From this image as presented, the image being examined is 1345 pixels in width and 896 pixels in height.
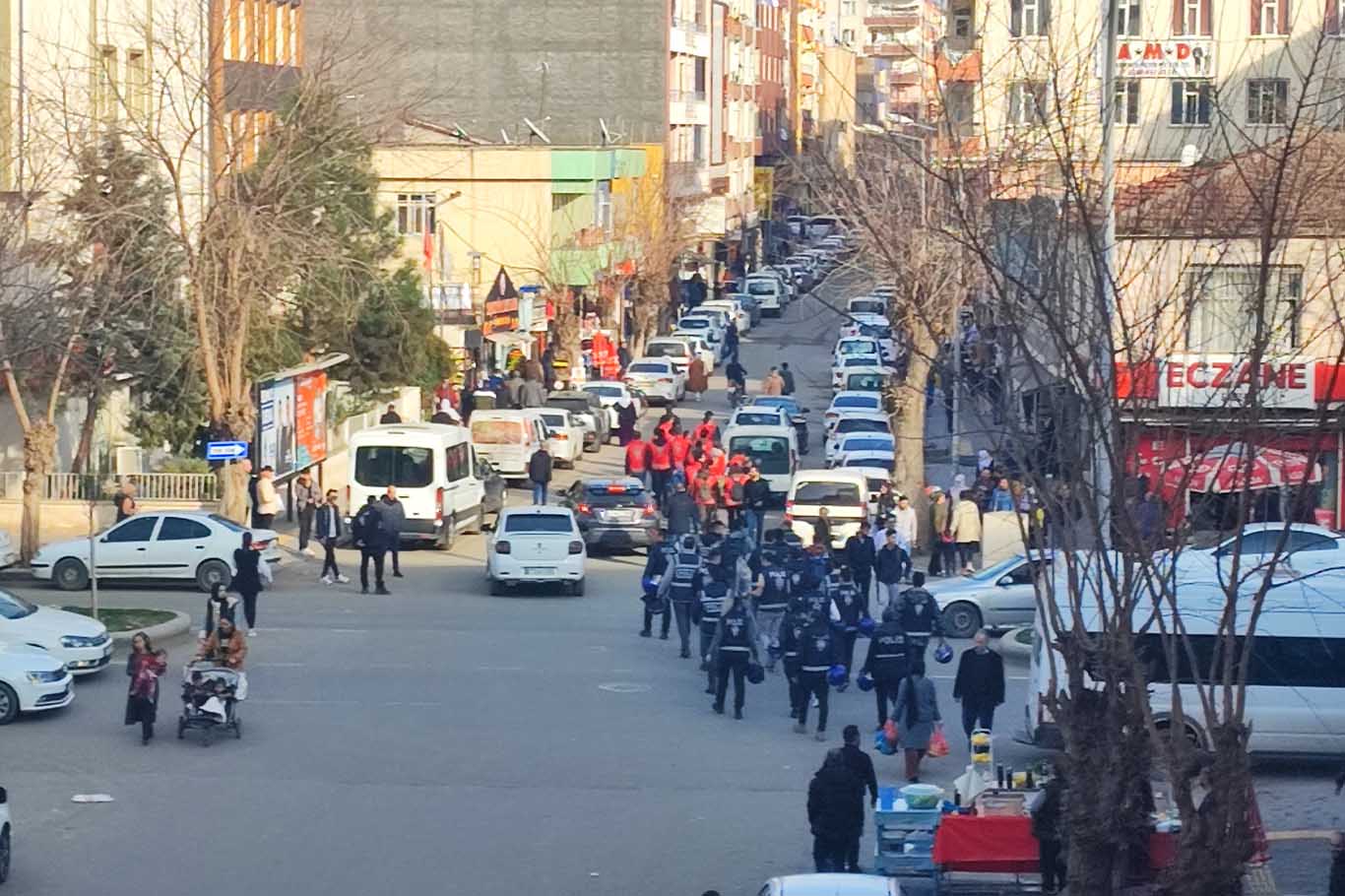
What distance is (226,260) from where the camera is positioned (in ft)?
114

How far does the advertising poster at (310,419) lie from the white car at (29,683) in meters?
A: 15.7

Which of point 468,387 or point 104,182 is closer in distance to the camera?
point 104,182

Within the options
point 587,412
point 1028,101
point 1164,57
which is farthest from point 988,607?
point 587,412

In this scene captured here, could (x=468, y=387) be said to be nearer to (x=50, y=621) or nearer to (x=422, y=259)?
(x=422, y=259)

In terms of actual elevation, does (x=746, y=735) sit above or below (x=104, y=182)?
below

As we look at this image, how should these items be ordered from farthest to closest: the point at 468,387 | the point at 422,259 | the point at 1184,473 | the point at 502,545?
the point at 422,259
the point at 468,387
the point at 502,545
the point at 1184,473

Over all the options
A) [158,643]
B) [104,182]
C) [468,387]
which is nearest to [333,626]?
[158,643]

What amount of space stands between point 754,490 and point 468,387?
17.2 meters

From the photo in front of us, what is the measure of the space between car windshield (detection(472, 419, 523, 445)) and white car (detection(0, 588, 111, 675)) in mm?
18506

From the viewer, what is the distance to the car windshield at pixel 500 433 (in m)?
42.5

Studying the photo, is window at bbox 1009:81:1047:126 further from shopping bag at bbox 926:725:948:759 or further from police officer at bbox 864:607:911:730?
shopping bag at bbox 926:725:948:759

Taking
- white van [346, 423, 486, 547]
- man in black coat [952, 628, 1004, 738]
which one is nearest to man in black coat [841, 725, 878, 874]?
man in black coat [952, 628, 1004, 738]

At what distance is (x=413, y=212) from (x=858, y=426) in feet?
63.7

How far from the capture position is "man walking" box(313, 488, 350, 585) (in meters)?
31.2
